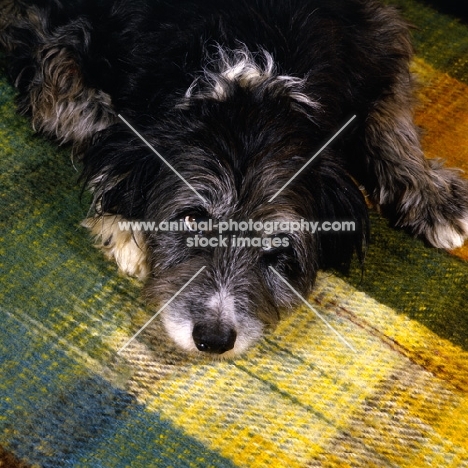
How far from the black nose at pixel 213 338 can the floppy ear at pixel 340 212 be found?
0.46 m

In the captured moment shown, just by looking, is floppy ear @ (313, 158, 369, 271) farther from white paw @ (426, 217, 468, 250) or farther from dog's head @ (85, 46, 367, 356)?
white paw @ (426, 217, 468, 250)

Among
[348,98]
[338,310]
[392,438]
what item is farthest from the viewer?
[348,98]

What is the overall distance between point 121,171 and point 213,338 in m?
0.63

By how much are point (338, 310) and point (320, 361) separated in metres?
0.22

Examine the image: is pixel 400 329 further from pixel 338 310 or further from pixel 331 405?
pixel 331 405

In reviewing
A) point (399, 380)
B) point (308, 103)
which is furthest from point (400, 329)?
point (308, 103)

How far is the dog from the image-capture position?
208 centimetres

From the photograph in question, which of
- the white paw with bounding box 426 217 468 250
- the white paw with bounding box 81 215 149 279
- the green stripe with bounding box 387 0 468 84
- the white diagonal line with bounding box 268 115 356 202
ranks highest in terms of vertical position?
the white diagonal line with bounding box 268 115 356 202

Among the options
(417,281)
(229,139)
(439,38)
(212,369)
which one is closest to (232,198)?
(229,139)

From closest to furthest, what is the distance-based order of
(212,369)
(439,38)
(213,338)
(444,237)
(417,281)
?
(213,338) < (212,369) < (417,281) < (444,237) < (439,38)

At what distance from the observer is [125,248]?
92.9 inches

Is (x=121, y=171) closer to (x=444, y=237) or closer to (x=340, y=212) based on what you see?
(x=340, y=212)

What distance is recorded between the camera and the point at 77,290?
2293 mm

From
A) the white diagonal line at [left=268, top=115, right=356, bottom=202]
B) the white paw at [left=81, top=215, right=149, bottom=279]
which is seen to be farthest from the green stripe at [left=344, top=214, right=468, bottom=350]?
the white paw at [left=81, top=215, right=149, bottom=279]
